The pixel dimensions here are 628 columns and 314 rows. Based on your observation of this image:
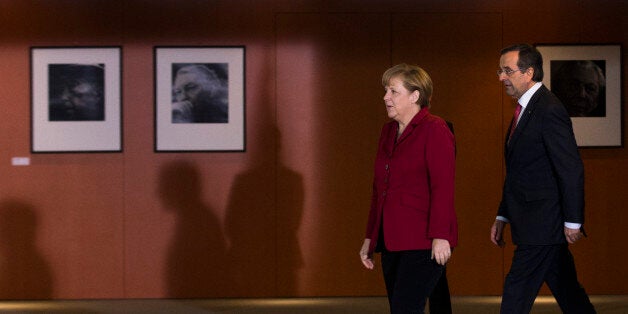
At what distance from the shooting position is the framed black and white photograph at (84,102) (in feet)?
23.2

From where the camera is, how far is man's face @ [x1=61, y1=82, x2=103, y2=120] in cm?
709

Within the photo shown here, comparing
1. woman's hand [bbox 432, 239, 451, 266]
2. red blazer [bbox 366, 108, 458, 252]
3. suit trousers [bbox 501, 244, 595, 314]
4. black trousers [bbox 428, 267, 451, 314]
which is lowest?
black trousers [bbox 428, 267, 451, 314]

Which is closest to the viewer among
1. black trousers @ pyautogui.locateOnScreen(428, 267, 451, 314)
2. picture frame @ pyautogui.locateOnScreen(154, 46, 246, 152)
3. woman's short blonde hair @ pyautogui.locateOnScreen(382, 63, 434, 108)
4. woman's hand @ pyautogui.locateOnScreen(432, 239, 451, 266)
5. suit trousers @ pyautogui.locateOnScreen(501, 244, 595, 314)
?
woman's hand @ pyautogui.locateOnScreen(432, 239, 451, 266)

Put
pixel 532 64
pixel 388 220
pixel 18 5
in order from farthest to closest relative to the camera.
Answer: pixel 18 5 → pixel 532 64 → pixel 388 220

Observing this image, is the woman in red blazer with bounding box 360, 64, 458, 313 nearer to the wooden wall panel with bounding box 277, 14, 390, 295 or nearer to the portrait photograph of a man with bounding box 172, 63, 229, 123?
the wooden wall panel with bounding box 277, 14, 390, 295

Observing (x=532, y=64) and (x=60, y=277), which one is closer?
(x=532, y=64)

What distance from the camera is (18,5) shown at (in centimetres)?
705

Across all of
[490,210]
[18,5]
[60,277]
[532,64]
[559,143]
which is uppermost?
[18,5]

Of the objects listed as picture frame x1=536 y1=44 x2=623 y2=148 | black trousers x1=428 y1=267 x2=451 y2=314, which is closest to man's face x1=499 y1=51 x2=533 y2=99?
black trousers x1=428 y1=267 x2=451 y2=314

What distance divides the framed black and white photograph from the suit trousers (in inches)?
150

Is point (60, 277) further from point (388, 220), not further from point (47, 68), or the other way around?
point (388, 220)

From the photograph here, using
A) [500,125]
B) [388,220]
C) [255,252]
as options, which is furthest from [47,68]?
[388,220]

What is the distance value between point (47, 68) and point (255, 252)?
7.04 ft

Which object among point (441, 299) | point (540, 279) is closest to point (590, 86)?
point (441, 299)
